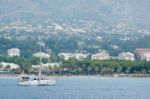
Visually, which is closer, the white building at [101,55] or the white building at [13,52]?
the white building at [13,52]

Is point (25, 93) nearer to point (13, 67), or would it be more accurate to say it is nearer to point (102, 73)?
point (102, 73)

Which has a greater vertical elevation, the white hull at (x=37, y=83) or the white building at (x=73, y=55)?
the white building at (x=73, y=55)

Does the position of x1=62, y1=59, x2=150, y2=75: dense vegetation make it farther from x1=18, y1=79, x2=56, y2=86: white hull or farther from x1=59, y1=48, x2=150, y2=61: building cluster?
x1=59, y1=48, x2=150, y2=61: building cluster

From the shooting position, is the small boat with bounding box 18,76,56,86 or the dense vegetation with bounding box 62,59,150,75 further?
the dense vegetation with bounding box 62,59,150,75

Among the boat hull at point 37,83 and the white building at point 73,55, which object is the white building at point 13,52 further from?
the boat hull at point 37,83

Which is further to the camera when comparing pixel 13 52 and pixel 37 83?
pixel 13 52

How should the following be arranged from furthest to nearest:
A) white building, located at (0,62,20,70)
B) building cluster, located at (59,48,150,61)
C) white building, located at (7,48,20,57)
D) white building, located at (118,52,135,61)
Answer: white building, located at (118,52,135,61) → building cluster, located at (59,48,150,61) → white building, located at (7,48,20,57) → white building, located at (0,62,20,70)

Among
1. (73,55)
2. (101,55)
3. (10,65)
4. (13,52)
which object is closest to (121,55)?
(101,55)

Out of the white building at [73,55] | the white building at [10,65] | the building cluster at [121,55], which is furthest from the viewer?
the building cluster at [121,55]

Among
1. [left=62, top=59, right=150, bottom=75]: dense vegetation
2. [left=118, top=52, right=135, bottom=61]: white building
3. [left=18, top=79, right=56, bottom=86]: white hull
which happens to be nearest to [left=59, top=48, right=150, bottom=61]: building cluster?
[left=118, top=52, right=135, bottom=61]: white building

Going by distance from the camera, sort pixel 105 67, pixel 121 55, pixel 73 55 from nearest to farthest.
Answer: pixel 105 67, pixel 73 55, pixel 121 55

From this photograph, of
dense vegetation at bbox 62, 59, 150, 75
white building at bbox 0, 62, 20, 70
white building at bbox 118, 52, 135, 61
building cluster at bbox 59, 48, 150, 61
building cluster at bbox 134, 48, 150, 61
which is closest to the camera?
dense vegetation at bbox 62, 59, 150, 75

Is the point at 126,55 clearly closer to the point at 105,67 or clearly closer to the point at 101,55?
the point at 101,55

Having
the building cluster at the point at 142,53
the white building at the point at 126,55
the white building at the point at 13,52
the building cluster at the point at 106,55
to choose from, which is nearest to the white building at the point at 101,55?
the building cluster at the point at 106,55
